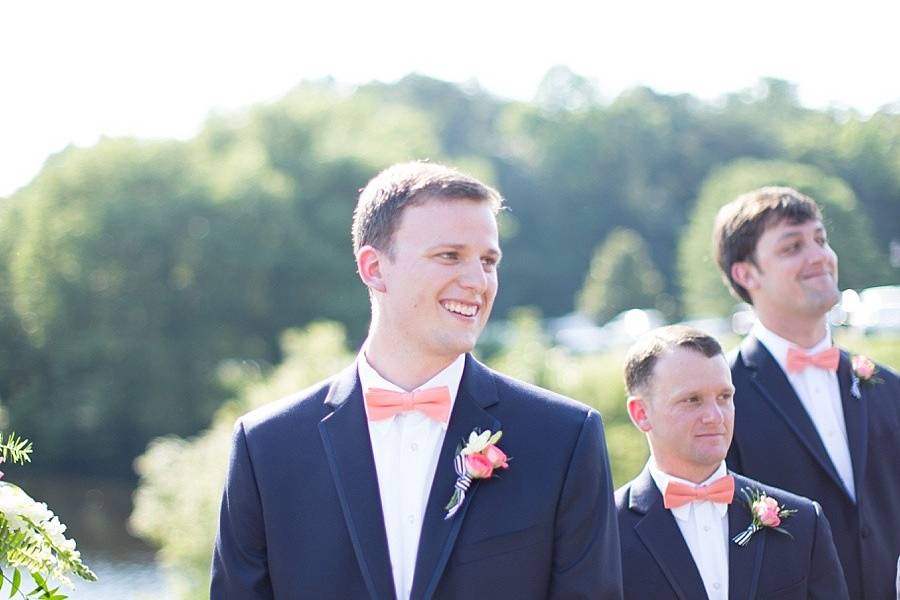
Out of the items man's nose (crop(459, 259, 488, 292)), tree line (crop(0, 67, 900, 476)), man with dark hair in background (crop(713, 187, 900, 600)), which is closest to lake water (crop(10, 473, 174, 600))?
tree line (crop(0, 67, 900, 476))

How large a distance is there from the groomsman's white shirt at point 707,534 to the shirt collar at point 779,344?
93 centimetres

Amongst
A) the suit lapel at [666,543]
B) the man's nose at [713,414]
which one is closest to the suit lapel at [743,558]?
the suit lapel at [666,543]

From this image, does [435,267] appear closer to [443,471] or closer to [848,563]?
[443,471]

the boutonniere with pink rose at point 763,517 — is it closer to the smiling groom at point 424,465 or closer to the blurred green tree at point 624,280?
the smiling groom at point 424,465

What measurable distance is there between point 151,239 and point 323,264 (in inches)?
209

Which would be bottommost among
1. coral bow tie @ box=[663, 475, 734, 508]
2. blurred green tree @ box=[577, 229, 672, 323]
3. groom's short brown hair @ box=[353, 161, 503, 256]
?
coral bow tie @ box=[663, 475, 734, 508]

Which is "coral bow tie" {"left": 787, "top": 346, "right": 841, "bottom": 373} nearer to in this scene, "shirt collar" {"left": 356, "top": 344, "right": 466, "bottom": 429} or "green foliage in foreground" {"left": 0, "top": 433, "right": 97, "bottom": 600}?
"shirt collar" {"left": 356, "top": 344, "right": 466, "bottom": 429}

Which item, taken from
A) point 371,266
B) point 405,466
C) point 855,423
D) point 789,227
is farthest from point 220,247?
point 405,466

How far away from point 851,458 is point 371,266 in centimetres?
226

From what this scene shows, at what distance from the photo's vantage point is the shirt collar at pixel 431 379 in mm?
3346

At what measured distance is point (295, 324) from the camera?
3694 cm

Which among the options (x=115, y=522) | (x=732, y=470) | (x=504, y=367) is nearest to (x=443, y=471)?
(x=732, y=470)

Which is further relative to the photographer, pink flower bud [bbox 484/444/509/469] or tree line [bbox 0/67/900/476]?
tree line [bbox 0/67/900/476]

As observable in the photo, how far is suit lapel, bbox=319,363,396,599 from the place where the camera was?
3.12 metres
